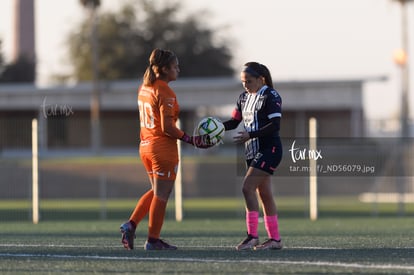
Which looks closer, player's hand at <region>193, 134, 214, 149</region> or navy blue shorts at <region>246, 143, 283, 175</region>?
navy blue shorts at <region>246, 143, 283, 175</region>

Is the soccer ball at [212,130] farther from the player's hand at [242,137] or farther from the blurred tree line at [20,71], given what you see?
the blurred tree line at [20,71]

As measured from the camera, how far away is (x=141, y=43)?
79.4 m

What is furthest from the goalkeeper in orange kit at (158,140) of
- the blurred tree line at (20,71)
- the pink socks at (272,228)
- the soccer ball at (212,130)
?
the blurred tree line at (20,71)

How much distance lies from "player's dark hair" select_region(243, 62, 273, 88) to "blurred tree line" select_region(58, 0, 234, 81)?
2536 inches

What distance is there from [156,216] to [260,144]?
4.35 ft

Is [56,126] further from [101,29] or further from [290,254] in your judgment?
[101,29]

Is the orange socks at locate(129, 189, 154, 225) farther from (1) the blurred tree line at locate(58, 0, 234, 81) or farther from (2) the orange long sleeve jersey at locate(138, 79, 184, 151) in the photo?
(1) the blurred tree line at locate(58, 0, 234, 81)

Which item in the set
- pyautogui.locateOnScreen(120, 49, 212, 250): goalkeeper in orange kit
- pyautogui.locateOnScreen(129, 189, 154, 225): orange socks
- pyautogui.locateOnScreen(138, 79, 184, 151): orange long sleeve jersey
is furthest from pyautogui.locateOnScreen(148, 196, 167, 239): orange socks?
pyautogui.locateOnScreen(138, 79, 184, 151): orange long sleeve jersey

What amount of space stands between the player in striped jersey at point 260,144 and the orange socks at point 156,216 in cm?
87

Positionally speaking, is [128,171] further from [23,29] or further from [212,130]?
[23,29]

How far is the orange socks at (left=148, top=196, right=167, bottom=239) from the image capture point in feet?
35.6

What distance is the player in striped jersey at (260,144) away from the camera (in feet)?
35.7

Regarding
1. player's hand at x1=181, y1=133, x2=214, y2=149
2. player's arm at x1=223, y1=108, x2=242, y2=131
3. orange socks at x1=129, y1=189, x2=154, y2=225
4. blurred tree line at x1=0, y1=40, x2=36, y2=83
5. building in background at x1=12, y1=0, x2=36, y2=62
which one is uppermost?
building in background at x1=12, y1=0, x2=36, y2=62

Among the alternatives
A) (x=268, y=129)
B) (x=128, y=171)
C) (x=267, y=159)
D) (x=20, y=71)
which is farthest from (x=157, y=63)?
(x=20, y=71)
